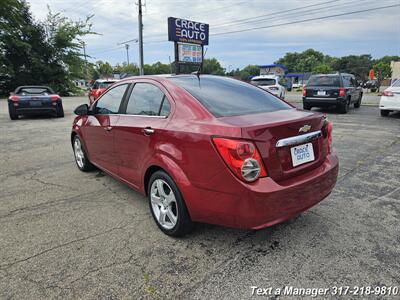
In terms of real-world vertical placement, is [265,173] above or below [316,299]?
above

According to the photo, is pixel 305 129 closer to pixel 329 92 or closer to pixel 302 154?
pixel 302 154

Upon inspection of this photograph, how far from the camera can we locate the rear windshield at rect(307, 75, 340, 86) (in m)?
12.4

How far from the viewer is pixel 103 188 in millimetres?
4250

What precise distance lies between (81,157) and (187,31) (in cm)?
1622

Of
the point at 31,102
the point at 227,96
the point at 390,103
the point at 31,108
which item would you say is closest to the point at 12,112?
the point at 31,108

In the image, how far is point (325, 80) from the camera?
12.7 meters

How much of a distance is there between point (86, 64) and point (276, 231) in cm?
3170

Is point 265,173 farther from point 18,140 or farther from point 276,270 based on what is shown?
point 18,140

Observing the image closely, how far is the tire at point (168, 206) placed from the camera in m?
2.71

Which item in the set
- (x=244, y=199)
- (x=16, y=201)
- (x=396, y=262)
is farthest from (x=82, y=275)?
(x=396, y=262)

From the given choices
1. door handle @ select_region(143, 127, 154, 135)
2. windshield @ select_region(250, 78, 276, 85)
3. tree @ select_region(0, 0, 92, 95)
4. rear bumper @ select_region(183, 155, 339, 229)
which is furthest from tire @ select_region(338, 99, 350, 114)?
tree @ select_region(0, 0, 92, 95)

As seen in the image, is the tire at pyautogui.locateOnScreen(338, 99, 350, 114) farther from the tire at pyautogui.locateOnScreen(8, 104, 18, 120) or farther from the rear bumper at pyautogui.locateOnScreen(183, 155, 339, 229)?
the tire at pyautogui.locateOnScreen(8, 104, 18, 120)

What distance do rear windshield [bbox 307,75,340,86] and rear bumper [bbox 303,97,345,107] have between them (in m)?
0.66

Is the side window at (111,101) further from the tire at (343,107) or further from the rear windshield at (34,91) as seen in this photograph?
the tire at (343,107)
